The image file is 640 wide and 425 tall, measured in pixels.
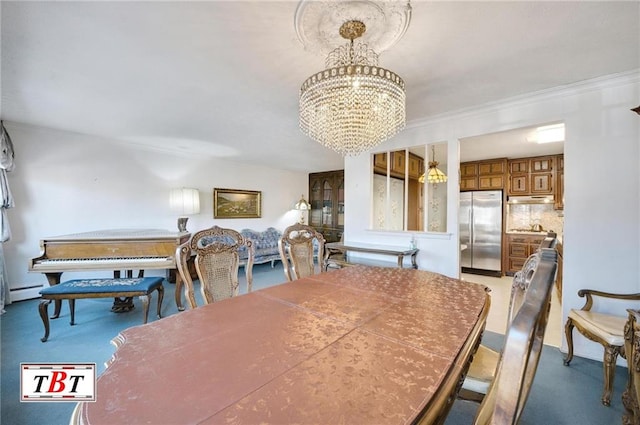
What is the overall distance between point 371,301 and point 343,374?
70cm

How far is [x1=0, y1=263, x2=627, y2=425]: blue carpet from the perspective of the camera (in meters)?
1.59

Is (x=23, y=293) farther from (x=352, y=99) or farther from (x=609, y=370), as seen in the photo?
(x=609, y=370)

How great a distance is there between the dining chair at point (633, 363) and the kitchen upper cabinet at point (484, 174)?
410cm

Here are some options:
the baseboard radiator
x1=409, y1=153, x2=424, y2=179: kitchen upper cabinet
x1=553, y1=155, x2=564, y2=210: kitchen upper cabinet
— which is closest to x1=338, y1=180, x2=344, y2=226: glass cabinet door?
x1=409, y1=153, x2=424, y2=179: kitchen upper cabinet

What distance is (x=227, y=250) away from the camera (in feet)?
6.19

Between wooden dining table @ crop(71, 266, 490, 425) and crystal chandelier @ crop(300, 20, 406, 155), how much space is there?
3.89ft

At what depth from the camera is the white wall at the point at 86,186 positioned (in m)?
3.45

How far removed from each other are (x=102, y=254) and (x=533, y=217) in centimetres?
696

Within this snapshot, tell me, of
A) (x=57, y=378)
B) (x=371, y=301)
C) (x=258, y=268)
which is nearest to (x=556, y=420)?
(x=371, y=301)

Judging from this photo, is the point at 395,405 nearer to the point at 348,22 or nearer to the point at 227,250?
the point at 227,250

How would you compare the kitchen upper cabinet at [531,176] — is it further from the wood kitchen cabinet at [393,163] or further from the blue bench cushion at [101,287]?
the blue bench cushion at [101,287]

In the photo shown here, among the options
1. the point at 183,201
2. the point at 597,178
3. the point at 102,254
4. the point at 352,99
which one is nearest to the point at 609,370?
the point at 597,178

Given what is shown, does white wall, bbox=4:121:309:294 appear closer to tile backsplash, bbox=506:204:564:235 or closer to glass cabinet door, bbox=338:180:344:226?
glass cabinet door, bbox=338:180:344:226

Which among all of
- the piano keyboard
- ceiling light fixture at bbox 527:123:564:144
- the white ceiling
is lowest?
the piano keyboard
